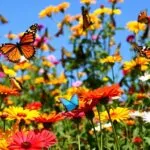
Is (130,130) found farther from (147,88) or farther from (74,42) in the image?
(74,42)

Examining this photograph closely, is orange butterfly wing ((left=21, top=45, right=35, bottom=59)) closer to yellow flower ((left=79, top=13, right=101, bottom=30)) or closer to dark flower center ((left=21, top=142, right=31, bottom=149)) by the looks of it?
dark flower center ((left=21, top=142, right=31, bottom=149))

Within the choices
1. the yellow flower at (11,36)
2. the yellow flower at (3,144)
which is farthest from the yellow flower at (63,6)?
the yellow flower at (3,144)

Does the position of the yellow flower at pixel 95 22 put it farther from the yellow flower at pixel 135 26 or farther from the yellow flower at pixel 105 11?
the yellow flower at pixel 135 26

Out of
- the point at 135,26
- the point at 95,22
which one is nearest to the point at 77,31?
the point at 95,22

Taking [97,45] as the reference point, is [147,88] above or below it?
below

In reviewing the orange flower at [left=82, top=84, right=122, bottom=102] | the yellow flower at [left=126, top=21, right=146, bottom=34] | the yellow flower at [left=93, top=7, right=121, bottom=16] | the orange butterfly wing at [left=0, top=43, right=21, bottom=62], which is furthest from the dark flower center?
the yellow flower at [left=93, top=7, right=121, bottom=16]

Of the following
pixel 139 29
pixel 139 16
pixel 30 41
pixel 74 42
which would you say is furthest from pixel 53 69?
pixel 30 41

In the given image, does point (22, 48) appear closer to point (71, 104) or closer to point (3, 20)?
point (71, 104)
